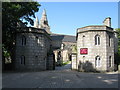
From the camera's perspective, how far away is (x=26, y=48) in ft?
61.4

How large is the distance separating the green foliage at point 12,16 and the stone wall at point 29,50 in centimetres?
133

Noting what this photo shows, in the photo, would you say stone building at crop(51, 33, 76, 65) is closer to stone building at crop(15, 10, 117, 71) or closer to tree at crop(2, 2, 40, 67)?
stone building at crop(15, 10, 117, 71)

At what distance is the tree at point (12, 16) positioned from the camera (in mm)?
14498

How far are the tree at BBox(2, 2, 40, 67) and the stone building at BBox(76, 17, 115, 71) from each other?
8493 mm

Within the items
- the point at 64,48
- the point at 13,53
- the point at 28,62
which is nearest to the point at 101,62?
the point at 28,62

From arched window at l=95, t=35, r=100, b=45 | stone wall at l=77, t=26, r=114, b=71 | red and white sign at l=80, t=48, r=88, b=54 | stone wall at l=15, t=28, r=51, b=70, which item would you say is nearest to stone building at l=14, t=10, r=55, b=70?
stone wall at l=15, t=28, r=51, b=70

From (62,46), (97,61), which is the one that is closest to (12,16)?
(97,61)

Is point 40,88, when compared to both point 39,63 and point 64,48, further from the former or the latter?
point 64,48

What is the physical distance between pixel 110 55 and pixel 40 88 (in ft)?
44.2

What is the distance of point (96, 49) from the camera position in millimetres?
17766

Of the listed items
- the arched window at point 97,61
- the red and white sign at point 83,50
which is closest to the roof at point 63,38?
the red and white sign at point 83,50

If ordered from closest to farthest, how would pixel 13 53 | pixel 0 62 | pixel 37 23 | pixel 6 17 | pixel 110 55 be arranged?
pixel 6 17 < pixel 0 62 < pixel 110 55 < pixel 13 53 < pixel 37 23

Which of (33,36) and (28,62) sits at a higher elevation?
(33,36)

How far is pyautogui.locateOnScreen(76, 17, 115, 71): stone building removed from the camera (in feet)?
57.8
